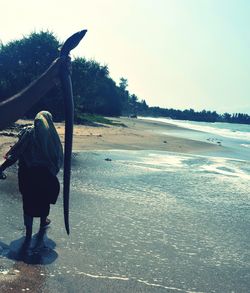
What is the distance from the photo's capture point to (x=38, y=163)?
4.17m

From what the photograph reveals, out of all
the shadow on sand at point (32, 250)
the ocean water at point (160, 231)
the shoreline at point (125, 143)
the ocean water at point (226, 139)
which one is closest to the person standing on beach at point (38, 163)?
the shadow on sand at point (32, 250)

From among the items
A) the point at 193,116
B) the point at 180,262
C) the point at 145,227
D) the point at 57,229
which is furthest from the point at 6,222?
the point at 193,116

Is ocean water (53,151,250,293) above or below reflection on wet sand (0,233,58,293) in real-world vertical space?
above

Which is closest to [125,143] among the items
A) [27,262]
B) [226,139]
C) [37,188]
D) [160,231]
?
[160,231]

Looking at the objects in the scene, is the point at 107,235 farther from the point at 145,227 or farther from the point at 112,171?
the point at 112,171

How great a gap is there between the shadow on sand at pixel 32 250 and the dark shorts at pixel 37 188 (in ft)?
1.08

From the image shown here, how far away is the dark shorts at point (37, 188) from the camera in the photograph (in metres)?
4.28

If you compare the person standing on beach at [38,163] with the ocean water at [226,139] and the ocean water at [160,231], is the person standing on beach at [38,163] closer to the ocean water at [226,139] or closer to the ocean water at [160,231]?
the ocean water at [160,231]

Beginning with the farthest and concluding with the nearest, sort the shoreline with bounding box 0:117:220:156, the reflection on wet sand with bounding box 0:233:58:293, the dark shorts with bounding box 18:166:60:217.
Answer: the shoreline with bounding box 0:117:220:156, the dark shorts with bounding box 18:166:60:217, the reflection on wet sand with bounding box 0:233:58:293

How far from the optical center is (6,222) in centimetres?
511

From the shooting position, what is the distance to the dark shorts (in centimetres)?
428

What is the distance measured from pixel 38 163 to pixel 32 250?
3.13 feet

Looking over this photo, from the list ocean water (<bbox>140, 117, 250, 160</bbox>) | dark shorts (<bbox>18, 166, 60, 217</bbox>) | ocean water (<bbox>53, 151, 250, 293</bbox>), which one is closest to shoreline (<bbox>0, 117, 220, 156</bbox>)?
ocean water (<bbox>140, 117, 250, 160</bbox>)

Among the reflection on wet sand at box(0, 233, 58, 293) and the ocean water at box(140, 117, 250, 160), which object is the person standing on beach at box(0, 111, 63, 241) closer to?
the reflection on wet sand at box(0, 233, 58, 293)
